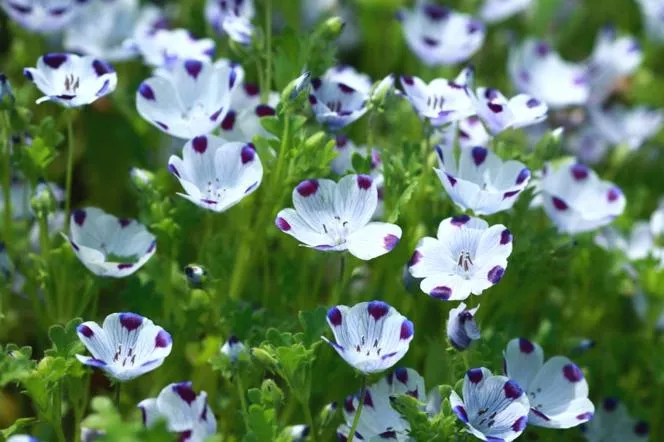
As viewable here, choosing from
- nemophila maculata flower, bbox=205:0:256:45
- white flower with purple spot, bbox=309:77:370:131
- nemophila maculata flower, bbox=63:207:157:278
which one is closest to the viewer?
nemophila maculata flower, bbox=63:207:157:278

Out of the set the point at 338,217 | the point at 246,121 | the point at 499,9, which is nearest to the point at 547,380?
the point at 338,217

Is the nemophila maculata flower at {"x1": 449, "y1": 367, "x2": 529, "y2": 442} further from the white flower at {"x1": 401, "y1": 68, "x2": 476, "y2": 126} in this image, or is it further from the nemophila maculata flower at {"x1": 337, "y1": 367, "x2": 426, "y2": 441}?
the white flower at {"x1": 401, "y1": 68, "x2": 476, "y2": 126}

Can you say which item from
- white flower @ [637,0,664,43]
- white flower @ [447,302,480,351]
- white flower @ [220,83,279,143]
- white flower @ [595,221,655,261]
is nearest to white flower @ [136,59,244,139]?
white flower @ [220,83,279,143]

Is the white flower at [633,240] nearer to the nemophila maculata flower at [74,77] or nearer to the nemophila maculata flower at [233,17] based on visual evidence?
the nemophila maculata flower at [233,17]

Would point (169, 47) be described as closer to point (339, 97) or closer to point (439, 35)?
point (339, 97)

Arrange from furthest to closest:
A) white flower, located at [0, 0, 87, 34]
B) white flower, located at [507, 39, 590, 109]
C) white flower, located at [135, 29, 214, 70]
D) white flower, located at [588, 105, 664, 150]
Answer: white flower, located at [588, 105, 664, 150] → white flower, located at [507, 39, 590, 109] → white flower, located at [0, 0, 87, 34] → white flower, located at [135, 29, 214, 70]

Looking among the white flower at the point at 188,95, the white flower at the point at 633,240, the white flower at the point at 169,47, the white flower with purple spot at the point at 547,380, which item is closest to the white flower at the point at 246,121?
the white flower at the point at 188,95
